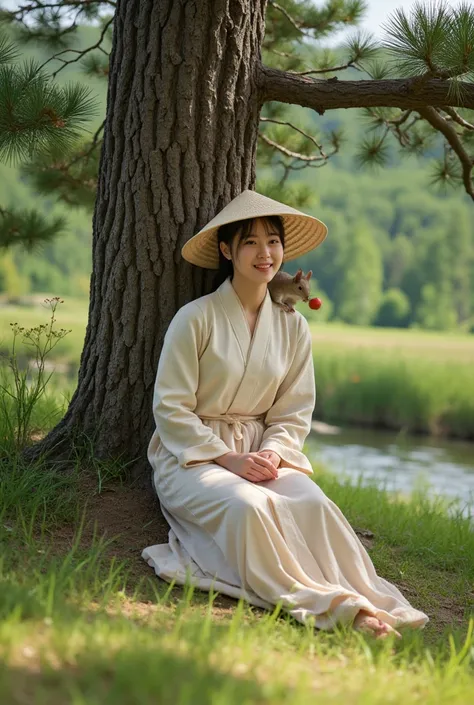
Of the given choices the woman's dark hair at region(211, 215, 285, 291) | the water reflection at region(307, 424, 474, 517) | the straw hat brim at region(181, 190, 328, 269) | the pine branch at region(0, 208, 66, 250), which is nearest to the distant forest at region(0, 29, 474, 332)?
the water reflection at region(307, 424, 474, 517)

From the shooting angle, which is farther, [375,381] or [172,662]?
[375,381]

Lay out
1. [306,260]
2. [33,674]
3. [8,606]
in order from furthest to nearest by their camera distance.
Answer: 1. [306,260]
2. [8,606]
3. [33,674]

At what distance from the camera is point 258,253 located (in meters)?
2.70

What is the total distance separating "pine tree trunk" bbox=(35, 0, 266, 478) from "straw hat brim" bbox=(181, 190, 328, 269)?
117 millimetres

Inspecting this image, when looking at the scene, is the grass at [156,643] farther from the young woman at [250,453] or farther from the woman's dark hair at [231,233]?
the woman's dark hair at [231,233]

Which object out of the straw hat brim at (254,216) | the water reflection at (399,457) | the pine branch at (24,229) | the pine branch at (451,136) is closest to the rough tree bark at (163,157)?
the straw hat brim at (254,216)

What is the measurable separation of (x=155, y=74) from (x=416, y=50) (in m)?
0.92

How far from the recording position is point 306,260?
183 feet

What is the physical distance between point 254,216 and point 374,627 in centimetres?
128

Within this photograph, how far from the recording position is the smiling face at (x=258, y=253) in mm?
2691

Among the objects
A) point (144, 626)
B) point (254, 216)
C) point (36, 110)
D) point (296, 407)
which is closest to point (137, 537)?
point (296, 407)

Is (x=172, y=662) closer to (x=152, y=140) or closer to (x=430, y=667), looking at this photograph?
(x=430, y=667)

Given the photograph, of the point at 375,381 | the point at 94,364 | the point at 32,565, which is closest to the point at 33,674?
the point at 32,565

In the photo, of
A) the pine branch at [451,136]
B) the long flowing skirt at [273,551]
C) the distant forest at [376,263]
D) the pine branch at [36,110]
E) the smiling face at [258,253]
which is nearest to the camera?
the long flowing skirt at [273,551]
